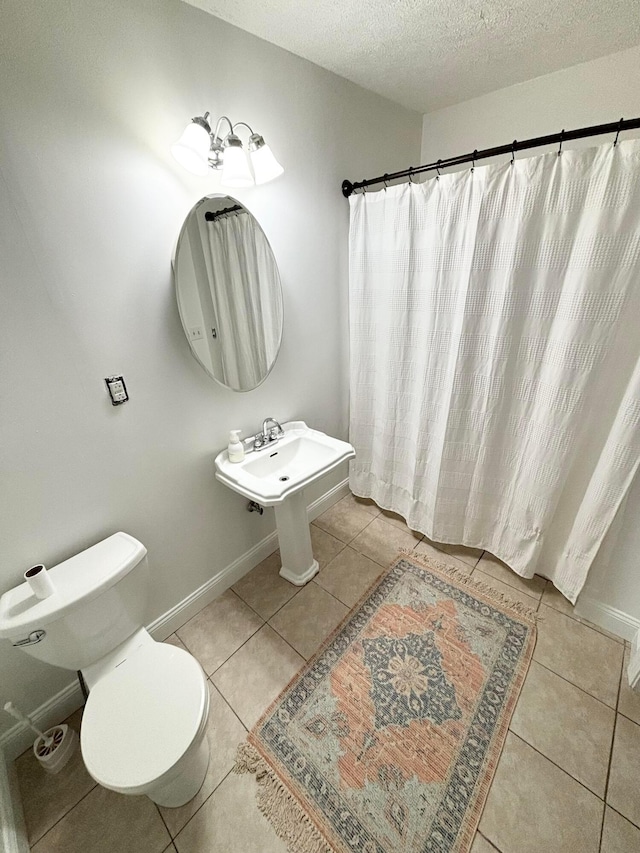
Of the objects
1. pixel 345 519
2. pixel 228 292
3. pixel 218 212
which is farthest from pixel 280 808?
pixel 218 212

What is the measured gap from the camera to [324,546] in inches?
77.3

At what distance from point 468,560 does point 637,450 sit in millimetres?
969

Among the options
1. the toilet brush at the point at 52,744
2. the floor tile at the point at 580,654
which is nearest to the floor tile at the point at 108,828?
the toilet brush at the point at 52,744

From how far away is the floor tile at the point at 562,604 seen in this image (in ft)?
4.74

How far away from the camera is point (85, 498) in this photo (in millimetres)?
1154

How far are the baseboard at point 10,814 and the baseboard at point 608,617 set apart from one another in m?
2.11

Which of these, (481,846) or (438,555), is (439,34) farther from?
(481,846)


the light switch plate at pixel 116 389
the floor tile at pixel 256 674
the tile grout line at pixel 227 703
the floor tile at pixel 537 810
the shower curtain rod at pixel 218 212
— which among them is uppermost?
the shower curtain rod at pixel 218 212

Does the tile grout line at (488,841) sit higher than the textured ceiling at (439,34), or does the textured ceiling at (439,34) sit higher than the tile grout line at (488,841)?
the textured ceiling at (439,34)

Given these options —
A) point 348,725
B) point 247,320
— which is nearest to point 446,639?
point 348,725

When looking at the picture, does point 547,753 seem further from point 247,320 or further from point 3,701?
point 247,320

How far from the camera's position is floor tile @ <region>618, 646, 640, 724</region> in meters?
1.18

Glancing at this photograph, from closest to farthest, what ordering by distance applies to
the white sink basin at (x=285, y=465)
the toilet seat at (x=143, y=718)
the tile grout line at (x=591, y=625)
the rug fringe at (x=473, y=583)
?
the toilet seat at (x=143, y=718)
the white sink basin at (x=285, y=465)
the tile grout line at (x=591, y=625)
the rug fringe at (x=473, y=583)

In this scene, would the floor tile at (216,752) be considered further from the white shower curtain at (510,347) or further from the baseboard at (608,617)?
the baseboard at (608,617)
